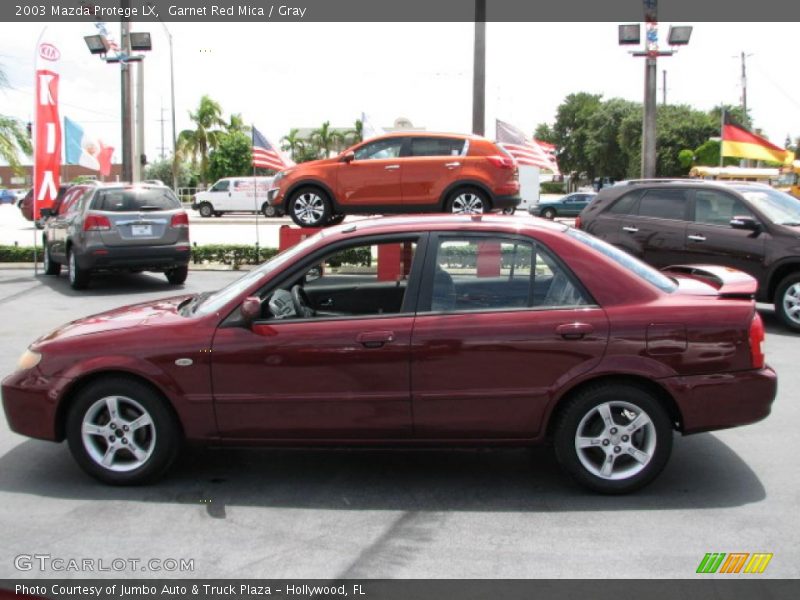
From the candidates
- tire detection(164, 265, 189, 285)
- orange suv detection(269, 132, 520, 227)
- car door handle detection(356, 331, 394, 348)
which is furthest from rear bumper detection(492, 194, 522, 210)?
car door handle detection(356, 331, 394, 348)

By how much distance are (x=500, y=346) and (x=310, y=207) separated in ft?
24.7

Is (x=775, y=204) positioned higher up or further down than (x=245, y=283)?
higher up

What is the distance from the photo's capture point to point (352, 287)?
5469 millimetres

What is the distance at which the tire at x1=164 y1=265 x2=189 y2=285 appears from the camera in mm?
14280

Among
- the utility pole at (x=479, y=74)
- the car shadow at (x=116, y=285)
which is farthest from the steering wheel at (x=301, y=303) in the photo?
the utility pole at (x=479, y=74)

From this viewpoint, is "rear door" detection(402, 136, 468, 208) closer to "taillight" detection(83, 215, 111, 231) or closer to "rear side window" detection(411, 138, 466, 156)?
"rear side window" detection(411, 138, 466, 156)

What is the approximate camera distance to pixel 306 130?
112m

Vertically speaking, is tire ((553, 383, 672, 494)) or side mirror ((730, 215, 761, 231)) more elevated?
side mirror ((730, 215, 761, 231))

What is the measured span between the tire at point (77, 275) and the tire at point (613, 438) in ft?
35.1

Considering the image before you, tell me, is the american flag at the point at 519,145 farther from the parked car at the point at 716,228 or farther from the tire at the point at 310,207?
the tire at the point at 310,207

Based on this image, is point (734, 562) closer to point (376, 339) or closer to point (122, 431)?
point (376, 339)

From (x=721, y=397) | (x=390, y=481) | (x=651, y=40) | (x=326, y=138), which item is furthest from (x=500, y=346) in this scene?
(x=326, y=138)

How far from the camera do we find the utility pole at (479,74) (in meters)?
17.0

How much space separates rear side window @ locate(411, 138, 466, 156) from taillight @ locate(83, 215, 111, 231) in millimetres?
5160
